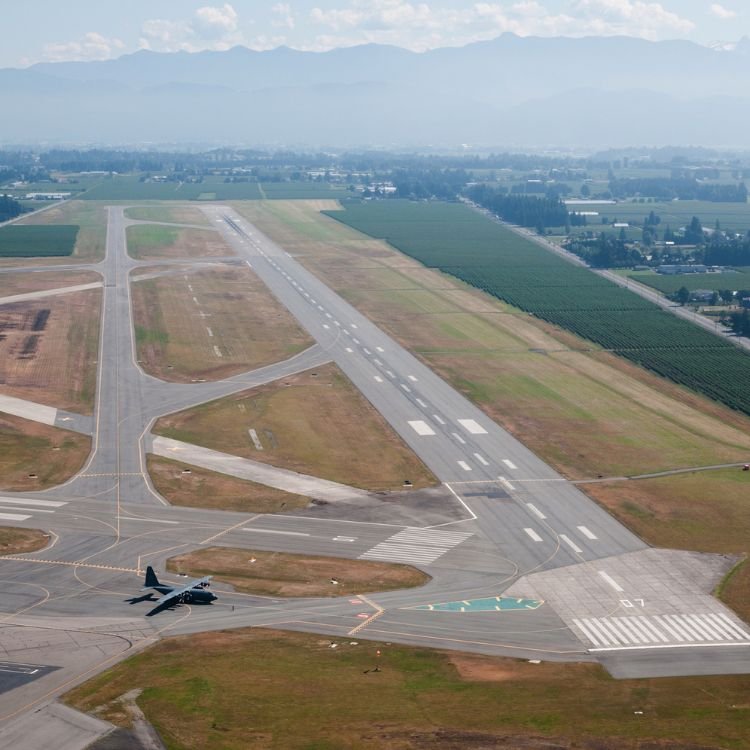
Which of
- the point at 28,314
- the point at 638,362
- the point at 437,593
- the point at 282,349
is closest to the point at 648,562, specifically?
the point at 437,593

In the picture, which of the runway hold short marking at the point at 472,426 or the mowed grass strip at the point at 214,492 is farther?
the runway hold short marking at the point at 472,426

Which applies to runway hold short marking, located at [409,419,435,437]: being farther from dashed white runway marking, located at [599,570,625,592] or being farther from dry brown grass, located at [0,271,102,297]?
dry brown grass, located at [0,271,102,297]

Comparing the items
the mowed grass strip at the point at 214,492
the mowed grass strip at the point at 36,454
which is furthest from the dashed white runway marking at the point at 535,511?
the mowed grass strip at the point at 36,454

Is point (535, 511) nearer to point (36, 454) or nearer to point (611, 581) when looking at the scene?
point (611, 581)

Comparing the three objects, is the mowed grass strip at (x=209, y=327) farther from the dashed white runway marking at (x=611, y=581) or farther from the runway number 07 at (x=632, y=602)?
the runway number 07 at (x=632, y=602)

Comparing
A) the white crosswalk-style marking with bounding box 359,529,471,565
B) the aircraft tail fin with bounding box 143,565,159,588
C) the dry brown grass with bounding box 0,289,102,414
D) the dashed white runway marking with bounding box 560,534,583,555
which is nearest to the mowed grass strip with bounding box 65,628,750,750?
the aircraft tail fin with bounding box 143,565,159,588

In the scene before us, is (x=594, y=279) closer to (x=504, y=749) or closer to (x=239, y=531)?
(x=239, y=531)
